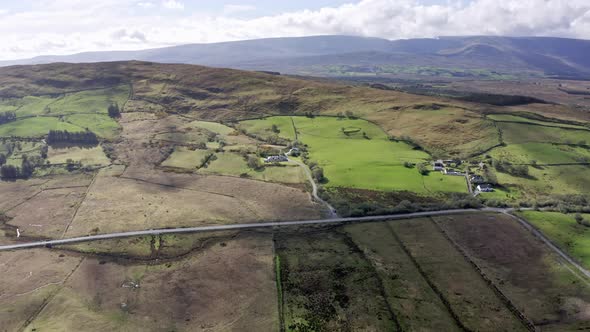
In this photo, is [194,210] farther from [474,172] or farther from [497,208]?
[474,172]

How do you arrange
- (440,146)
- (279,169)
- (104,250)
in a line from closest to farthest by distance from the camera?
(104,250) → (279,169) → (440,146)

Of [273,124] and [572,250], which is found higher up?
[273,124]

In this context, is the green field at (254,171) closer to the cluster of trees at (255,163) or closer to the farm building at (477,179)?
the cluster of trees at (255,163)

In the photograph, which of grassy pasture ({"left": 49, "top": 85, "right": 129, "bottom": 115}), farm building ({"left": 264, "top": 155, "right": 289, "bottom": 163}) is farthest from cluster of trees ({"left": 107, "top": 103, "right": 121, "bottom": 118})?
farm building ({"left": 264, "top": 155, "right": 289, "bottom": 163})

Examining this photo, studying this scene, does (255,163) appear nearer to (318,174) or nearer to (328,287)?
(318,174)

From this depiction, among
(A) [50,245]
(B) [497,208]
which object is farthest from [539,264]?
(A) [50,245]

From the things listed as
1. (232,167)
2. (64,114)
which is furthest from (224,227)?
(64,114)

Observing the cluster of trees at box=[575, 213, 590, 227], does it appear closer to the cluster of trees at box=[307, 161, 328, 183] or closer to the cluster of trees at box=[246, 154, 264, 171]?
the cluster of trees at box=[307, 161, 328, 183]

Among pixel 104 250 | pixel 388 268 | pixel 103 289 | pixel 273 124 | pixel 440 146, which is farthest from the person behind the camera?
pixel 273 124
